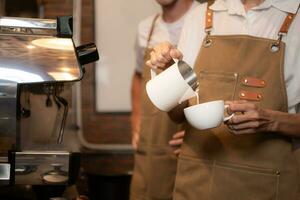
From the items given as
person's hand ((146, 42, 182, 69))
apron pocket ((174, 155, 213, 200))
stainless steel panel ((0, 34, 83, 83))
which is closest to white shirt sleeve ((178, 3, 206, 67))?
person's hand ((146, 42, 182, 69))

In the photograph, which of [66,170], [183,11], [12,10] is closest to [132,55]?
[183,11]

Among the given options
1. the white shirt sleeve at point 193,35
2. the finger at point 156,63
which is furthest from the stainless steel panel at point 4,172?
the white shirt sleeve at point 193,35

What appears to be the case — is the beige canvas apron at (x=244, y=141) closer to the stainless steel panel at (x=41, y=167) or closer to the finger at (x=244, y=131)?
the finger at (x=244, y=131)

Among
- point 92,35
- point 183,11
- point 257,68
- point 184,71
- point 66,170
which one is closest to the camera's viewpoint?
point 66,170

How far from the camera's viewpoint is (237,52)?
1082 mm

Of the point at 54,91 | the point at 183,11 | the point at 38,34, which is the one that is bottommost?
the point at 54,91

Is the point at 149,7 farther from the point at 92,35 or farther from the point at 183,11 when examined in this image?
the point at 183,11

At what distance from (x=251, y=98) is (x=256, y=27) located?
0.18 m

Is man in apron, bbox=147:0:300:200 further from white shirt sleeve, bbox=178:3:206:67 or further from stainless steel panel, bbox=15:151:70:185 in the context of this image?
stainless steel panel, bbox=15:151:70:185

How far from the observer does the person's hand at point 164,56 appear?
1.02 m

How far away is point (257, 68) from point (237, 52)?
6 cm

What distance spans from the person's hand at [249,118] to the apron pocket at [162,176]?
675mm

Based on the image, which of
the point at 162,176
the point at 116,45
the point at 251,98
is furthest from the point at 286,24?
the point at 116,45

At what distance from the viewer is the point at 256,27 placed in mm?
1098
